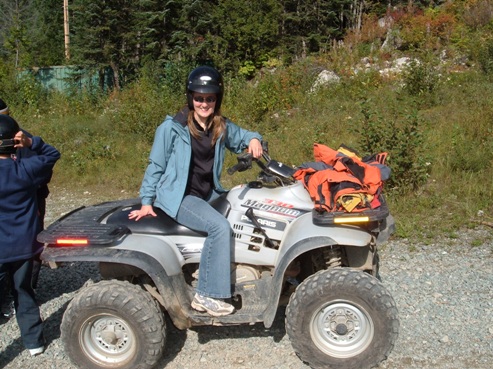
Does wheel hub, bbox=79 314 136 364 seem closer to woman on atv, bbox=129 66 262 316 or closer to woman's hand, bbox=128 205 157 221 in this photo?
woman on atv, bbox=129 66 262 316

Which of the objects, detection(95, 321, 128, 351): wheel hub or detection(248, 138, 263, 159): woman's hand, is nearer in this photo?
detection(95, 321, 128, 351): wheel hub

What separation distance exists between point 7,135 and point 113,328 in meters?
1.64

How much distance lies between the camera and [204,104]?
3.73 metres

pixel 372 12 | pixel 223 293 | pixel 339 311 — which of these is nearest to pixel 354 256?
pixel 339 311

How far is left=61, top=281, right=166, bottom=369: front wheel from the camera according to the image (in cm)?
352

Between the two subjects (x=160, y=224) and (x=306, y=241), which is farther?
(x=160, y=224)

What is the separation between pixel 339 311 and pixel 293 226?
0.67 metres

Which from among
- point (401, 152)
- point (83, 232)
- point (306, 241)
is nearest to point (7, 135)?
point (83, 232)

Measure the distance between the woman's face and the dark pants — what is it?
1786 mm

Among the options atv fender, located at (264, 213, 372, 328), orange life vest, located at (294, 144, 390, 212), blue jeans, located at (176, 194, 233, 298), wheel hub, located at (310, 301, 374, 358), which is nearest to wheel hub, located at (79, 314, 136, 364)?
blue jeans, located at (176, 194, 233, 298)

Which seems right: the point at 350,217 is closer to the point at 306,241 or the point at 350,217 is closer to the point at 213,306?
the point at 306,241

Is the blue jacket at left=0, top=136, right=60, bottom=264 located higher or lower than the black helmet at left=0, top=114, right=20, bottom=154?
lower

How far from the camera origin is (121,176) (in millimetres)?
9039

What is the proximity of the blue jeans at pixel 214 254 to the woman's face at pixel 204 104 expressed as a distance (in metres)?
0.73
